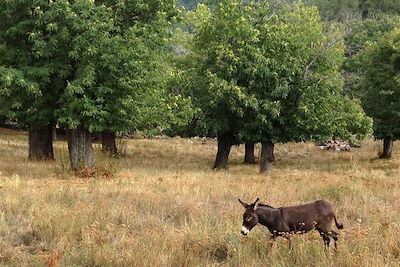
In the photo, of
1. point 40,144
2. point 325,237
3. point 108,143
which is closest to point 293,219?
point 325,237

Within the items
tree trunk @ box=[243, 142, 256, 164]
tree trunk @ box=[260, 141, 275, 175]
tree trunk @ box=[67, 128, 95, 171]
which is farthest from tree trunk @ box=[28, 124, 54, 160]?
tree trunk @ box=[243, 142, 256, 164]

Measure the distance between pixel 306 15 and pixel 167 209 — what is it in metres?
26.8

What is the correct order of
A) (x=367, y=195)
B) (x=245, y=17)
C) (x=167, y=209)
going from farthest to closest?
(x=245, y=17)
(x=367, y=195)
(x=167, y=209)

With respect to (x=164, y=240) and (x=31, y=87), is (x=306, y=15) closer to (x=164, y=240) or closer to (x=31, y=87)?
(x=31, y=87)

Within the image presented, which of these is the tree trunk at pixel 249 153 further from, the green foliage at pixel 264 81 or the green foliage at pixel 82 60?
the green foliage at pixel 82 60

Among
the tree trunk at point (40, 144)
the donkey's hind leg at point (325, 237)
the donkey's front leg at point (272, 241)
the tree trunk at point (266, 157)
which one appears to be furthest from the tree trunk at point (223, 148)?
the donkey's front leg at point (272, 241)

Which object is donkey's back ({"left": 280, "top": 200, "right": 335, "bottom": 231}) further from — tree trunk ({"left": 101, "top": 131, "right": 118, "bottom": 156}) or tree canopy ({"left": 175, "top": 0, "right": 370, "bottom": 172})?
tree trunk ({"left": 101, "top": 131, "right": 118, "bottom": 156})

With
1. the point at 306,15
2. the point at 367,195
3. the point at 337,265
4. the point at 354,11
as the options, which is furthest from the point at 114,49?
the point at 354,11

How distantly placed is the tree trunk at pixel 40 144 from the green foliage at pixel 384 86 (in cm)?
2051

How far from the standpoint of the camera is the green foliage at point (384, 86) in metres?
32.6

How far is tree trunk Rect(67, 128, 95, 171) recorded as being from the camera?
63.4 feet

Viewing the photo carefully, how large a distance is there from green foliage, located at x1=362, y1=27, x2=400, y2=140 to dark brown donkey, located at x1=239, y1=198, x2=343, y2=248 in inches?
1005

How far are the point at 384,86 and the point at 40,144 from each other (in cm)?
2209

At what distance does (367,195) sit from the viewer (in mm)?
13766
